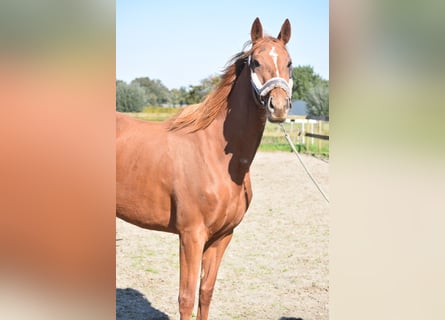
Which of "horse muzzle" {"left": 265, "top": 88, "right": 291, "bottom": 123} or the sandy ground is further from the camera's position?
the sandy ground

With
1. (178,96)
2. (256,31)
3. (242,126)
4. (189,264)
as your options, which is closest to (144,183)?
(189,264)

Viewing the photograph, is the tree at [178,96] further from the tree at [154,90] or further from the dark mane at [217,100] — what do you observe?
the dark mane at [217,100]

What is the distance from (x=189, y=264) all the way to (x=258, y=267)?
1435mm

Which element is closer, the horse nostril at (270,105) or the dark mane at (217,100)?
the horse nostril at (270,105)

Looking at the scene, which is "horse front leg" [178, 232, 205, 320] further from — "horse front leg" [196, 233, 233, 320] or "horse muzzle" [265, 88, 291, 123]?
"horse muzzle" [265, 88, 291, 123]

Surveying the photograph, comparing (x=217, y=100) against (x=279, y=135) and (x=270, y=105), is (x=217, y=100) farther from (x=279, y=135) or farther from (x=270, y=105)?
(x=279, y=135)

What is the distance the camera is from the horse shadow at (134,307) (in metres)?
2.71

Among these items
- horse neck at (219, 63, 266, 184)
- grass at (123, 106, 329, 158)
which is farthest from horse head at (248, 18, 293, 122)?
grass at (123, 106, 329, 158)

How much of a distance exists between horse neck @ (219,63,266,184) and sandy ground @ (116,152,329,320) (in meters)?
1.18

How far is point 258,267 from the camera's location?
3273 millimetres

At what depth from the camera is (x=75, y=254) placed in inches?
36.4

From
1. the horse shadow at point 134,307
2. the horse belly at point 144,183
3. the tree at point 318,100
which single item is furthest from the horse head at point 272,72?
the horse shadow at point 134,307

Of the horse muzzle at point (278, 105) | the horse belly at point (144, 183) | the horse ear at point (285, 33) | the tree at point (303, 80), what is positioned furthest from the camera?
the tree at point (303, 80)

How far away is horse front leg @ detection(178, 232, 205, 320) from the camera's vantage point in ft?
6.40
